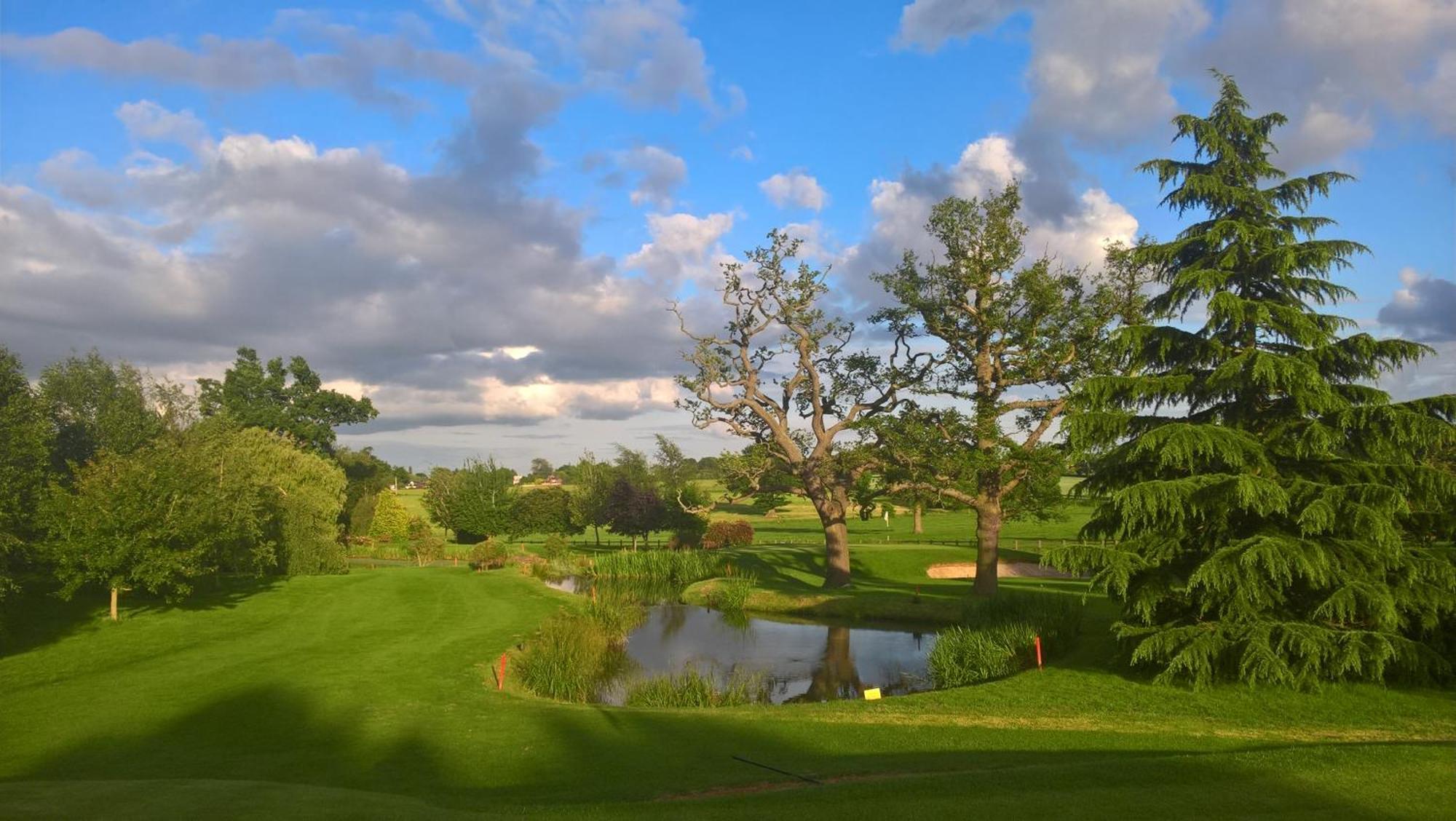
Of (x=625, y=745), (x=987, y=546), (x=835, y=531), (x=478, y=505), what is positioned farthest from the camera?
(x=478, y=505)

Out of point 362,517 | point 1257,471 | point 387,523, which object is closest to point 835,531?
point 1257,471

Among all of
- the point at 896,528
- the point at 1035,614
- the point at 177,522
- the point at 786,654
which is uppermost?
the point at 177,522

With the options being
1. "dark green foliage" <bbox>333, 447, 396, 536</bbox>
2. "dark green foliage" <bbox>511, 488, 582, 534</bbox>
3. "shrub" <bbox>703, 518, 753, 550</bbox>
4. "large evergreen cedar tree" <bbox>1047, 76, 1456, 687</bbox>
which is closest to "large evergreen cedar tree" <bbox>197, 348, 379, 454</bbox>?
"dark green foliage" <bbox>333, 447, 396, 536</bbox>

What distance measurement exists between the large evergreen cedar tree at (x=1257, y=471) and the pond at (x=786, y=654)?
7408 millimetres

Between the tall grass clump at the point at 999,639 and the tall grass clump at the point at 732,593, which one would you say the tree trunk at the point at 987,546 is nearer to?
the tall grass clump at the point at 999,639

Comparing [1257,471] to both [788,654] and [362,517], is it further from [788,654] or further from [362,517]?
[362,517]

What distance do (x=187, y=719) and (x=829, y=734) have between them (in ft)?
38.1

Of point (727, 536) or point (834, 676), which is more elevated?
point (727, 536)

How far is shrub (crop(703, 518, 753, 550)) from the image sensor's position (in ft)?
183

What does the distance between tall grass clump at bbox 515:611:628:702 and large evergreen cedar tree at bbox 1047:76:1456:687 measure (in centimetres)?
1168

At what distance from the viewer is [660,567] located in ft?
148

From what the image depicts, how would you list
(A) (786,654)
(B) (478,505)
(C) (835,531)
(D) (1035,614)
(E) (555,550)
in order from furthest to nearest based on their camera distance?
(B) (478,505) → (E) (555,550) → (C) (835,531) → (A) (786,654) → (D) (1035,614)

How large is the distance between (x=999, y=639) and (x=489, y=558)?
1331 inches

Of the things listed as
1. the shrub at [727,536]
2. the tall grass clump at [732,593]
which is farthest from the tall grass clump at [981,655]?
the shrub at [727,536]
